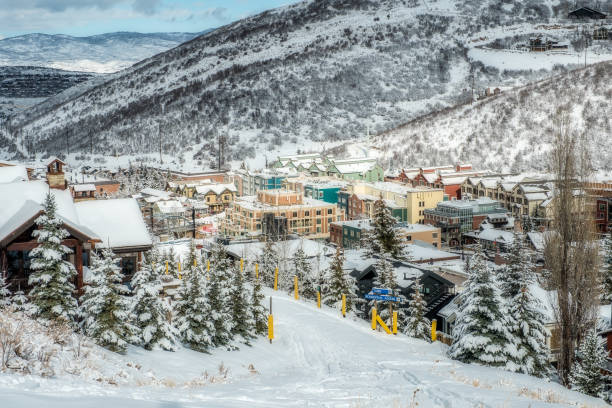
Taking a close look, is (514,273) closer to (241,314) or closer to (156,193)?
(241,314)

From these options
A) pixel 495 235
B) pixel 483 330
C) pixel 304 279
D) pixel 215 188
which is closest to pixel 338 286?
pixel 304 279

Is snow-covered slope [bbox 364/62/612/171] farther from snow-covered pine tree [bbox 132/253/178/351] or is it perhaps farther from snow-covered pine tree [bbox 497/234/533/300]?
snow-covered pine tree [bbox 132/253/178/351]

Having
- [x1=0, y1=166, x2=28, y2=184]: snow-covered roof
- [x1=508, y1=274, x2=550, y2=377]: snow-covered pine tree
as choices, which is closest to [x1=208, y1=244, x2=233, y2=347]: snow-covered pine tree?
[x1=508, y1=274, x2=550, y2=377]: snow-covered pine tree

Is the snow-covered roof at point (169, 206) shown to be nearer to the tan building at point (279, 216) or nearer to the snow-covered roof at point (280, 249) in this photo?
the tan building at point (279, 216)

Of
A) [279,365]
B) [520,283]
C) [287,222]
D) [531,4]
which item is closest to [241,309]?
[279,365]

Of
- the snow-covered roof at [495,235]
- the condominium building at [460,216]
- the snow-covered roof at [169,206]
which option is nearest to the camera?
the snow-covered roof at [495,235]

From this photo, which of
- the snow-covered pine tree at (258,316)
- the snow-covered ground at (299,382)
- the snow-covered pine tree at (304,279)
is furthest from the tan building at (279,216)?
the snow-covered ground at (299,382)

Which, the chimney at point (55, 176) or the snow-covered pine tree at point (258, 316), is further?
the chimney at point (55, 176)
